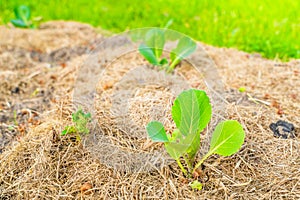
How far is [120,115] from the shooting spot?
225 cm

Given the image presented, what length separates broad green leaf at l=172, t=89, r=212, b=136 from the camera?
5.86ft

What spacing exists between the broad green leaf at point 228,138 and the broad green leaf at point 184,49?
1201mm

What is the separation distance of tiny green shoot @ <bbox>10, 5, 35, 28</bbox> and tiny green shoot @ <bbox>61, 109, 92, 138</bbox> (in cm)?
253

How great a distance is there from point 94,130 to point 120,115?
20 cm

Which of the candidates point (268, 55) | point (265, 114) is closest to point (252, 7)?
point (268, 55)

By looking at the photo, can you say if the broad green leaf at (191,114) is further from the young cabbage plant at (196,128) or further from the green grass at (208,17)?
the green grass at (208,17)

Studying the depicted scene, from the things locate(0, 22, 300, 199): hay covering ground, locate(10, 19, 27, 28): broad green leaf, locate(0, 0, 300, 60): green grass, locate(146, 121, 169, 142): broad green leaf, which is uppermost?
locate(146, 121, 169, 142): broad green leaf

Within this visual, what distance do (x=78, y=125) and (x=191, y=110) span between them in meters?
0.65

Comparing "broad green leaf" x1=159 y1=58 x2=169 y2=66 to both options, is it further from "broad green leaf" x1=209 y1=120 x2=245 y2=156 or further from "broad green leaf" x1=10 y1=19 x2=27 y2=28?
"broad green leaf" x1=10 y1=19 x2=27 y2=28

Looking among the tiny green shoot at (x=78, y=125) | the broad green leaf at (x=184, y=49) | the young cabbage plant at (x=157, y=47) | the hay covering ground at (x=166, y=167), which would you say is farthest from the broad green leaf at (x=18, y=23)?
the tiny green shoot at (x=78, y=125)

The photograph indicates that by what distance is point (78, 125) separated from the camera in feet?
6.75

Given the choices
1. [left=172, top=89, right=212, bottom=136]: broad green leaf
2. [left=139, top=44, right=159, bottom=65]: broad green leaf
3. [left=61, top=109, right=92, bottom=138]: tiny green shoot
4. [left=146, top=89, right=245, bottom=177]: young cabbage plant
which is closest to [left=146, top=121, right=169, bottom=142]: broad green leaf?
[left=146, top=89, right=245, bottom=177]: young cabbage plant

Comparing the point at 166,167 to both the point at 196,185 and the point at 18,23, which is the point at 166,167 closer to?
the point at 196,185

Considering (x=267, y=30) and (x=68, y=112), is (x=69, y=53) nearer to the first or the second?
(x=68, y=112)
